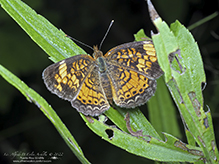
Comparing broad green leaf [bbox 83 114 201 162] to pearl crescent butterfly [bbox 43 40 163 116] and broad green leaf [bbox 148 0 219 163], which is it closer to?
broad green leaf [bbox 148 0 219 163]

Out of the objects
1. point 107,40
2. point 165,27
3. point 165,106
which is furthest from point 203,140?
point 107,40

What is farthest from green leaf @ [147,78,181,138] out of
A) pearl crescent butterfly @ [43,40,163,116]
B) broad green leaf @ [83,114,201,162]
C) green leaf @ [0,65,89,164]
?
green leaf @ [0,65,89,164]

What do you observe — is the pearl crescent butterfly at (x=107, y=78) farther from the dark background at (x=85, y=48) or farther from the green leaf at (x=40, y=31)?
the dark background at (x=85, y=48)

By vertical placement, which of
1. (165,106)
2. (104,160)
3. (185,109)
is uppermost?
(185,109)

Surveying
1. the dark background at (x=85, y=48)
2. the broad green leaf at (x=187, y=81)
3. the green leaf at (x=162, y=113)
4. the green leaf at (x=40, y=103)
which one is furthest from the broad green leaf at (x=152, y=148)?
the dark background at (x=85, y=48)

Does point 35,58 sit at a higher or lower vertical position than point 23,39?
lower

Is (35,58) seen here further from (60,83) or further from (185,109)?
(185,109)
